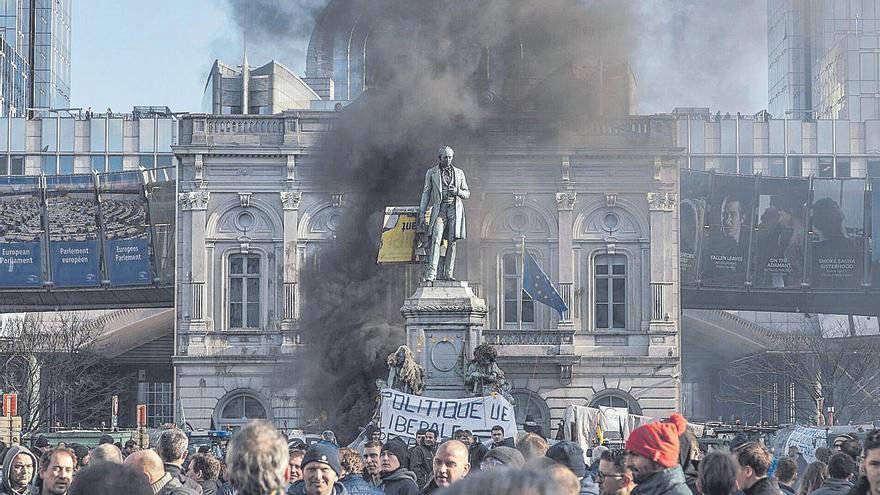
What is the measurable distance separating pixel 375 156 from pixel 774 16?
5791cm

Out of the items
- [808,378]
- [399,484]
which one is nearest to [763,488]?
[399,484]

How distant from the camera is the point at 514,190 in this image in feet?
173

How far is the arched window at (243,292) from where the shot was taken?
175 feet

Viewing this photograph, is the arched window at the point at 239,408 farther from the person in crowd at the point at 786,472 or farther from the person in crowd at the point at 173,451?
the person in crowd at the point at 173,451

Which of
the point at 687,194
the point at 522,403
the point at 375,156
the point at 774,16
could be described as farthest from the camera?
the point at 774,16

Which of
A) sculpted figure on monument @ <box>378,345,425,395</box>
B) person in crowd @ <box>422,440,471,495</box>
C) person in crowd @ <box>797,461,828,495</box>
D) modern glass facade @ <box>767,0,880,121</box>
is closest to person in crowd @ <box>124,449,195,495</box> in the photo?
person in crowd @ <box>422,440,471,495</box>

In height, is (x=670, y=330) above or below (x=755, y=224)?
below

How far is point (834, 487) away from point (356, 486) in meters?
3.30

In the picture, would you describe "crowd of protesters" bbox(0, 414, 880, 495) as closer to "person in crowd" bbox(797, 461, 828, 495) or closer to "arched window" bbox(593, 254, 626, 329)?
"person in crowd" bbox(797, 461, 828, 495)

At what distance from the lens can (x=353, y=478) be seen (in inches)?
472

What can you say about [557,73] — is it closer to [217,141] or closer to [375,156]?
[375,156]

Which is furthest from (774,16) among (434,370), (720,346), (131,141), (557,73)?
(434,370)

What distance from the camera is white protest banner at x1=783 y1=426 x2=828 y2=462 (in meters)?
24.5

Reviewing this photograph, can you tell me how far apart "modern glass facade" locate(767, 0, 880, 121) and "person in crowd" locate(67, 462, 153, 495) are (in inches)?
3179
